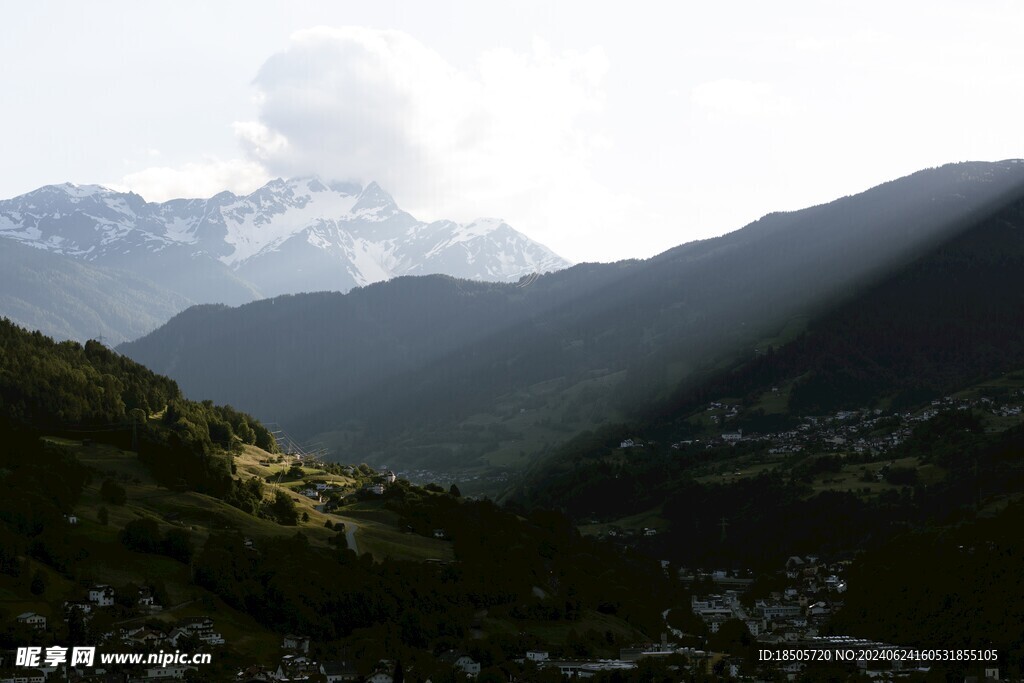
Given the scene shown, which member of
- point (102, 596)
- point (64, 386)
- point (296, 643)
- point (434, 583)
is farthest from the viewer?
point (64, 386)

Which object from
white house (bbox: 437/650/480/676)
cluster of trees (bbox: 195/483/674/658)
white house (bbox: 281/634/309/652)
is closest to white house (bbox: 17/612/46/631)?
white house (bbox: 281/634/309/652)

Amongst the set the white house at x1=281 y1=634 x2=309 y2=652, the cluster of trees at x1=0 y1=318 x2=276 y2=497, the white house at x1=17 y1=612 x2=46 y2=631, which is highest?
the cluster of trees at x1=0 y1=318 x2=276 y2=497

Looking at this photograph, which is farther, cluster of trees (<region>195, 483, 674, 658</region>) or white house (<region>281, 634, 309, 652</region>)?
cluster of trees (<region>195, 483, 674, 658</region>)

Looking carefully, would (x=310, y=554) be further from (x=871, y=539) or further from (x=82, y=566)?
(x=871, y=539)

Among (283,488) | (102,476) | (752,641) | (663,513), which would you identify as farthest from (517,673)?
(663,513)

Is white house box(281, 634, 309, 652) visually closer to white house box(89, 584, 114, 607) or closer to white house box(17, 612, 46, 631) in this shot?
white house box(89, 584, 114, 607)

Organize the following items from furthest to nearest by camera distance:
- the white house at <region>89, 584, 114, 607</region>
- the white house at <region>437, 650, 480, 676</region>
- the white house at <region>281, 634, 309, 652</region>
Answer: the white house at <region>281, 634, 309, 652</region>, the white house at <region>89, 584, 114, 607</region>, the white house at <region>437, 650, 480, 676</region>

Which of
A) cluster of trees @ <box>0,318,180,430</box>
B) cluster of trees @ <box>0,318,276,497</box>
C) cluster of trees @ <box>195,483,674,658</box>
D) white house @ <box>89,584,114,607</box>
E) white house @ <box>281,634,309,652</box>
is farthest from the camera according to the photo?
cluster of trees @ <box>0,318,180,430</box>

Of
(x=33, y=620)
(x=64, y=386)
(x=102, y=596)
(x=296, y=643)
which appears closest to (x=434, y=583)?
(x=296, y=643)

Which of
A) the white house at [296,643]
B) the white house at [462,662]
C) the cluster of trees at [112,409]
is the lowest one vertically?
the white house at [462,662]

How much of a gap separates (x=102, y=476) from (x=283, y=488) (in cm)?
2644

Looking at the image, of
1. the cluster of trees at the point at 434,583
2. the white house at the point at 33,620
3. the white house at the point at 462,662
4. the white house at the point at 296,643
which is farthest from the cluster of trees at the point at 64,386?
the white house at the point at 462,662

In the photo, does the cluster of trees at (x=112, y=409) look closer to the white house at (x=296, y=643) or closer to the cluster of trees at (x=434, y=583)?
the cluster of trees at (x=434, y=583)

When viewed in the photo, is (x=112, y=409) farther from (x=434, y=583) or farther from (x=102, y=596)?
(x=102, y=596)
